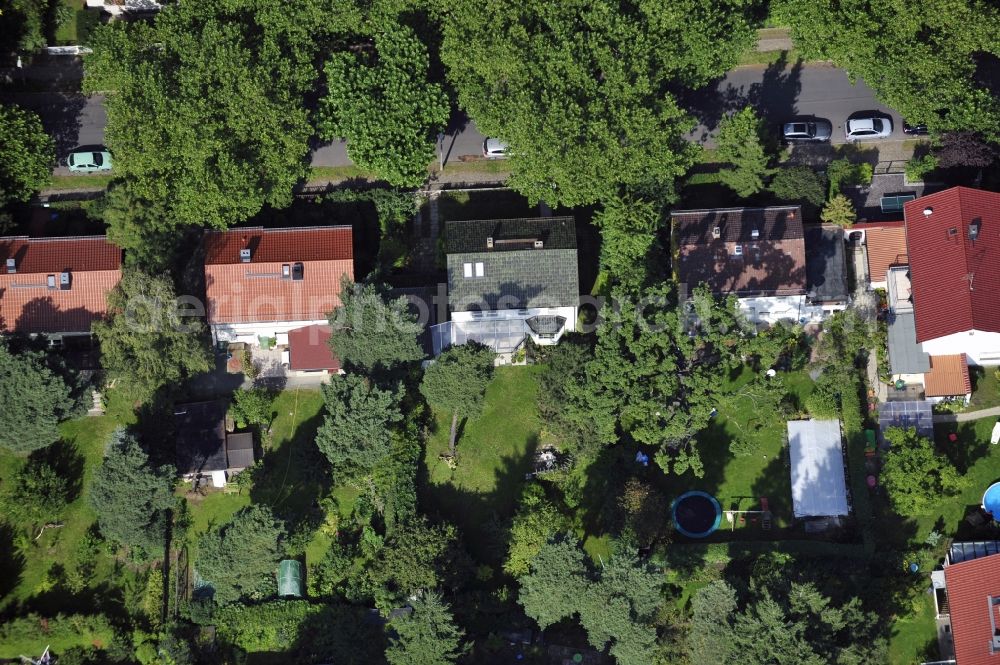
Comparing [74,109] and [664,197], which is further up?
[74,109]

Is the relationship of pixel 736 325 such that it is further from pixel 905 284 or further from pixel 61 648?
pixel 61 648

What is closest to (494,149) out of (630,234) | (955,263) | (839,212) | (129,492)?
(630,234)

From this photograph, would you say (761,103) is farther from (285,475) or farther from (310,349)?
(285,475)

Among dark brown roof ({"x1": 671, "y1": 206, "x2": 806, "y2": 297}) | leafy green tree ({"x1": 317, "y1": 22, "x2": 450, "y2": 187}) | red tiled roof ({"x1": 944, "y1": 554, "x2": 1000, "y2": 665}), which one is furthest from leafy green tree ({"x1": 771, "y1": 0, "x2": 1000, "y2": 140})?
red tiled roof ({"x1": 944, "y1": 554, "x2": 1000, "y2": 665})

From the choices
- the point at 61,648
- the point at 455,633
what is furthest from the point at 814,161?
the point at 61,648

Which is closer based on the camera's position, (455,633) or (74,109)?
(455,633)

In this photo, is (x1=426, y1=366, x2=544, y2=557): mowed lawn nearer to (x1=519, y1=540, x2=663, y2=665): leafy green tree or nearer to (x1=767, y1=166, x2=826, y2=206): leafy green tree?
(x1=519, y1=540, x2=663, y2=665): leafy green tree
